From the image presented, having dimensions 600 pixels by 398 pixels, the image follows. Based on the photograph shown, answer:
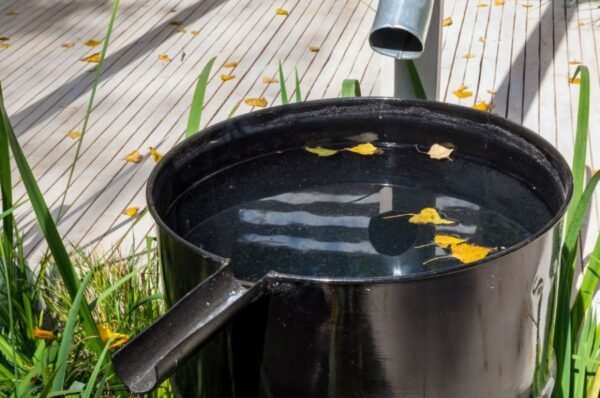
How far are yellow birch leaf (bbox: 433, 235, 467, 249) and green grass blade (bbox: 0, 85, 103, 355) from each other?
60 cm

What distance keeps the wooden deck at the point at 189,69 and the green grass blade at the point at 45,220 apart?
1.21 metres

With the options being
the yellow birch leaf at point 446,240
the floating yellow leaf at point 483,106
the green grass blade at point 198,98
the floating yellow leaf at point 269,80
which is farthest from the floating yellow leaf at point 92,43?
the yellow birch leaf at point 446,240

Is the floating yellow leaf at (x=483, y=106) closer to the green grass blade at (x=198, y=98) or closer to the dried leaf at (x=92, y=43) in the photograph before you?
the green grass blade at (x=198, y=98)

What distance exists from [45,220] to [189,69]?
2800 mm

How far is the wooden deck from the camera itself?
133 inches

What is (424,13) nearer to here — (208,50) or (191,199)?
(191,199)

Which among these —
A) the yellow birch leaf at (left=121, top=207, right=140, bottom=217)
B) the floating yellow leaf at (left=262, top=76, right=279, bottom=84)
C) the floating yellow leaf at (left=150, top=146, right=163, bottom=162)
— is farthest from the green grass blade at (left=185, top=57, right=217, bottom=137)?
the floating yellow leaf at (left=262, top=76, right=279, bottom=84)

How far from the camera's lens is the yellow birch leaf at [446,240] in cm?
148

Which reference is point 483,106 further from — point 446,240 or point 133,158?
point 446,240

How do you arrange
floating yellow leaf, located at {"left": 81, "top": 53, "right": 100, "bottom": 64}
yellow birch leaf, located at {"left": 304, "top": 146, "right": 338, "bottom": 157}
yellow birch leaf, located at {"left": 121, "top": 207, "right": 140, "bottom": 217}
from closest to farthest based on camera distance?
yellow birch leaf, located at {"left": 304, "top": 146, "right": 338, "bottom": 157} < yellow birch leaf, located at {"left": 121, "top": 207, "right": 140, "bottom": 217} < floating yellow leaf, located at {"left": 81, "top": 53, "right": 100, "bottom": 64}

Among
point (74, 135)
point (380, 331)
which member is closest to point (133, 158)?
point (74, 135)

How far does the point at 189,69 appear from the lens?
4.22 metres

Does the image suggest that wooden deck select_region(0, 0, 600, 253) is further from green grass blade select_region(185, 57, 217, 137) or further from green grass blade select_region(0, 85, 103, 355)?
green grass blade select_region(0, 85, 103, 355)

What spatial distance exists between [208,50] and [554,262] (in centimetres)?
325
